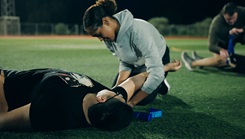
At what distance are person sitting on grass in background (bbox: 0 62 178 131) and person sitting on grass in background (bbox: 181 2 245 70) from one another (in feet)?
14.9

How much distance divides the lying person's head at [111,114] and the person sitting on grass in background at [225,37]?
4603mm

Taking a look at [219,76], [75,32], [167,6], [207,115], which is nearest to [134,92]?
[207,115]

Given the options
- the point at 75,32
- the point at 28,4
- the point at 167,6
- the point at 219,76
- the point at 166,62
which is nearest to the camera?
the point at 166,62

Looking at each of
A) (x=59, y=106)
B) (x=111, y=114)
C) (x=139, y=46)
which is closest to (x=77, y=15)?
(x=139, y=46)

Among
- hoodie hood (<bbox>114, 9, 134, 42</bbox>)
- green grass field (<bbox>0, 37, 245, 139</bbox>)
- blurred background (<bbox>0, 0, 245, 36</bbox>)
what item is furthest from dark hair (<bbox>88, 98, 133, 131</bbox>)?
blurred background (<bbox>0, 0, 245, 36</bbox>)

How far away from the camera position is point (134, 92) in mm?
3393

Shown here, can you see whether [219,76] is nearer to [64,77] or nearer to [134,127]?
[134,127]

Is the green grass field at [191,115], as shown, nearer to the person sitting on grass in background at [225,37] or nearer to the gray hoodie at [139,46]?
the gray hoodie at [139,46]

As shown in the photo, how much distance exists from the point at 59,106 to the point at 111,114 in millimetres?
445

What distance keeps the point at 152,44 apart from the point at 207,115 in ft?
3.28

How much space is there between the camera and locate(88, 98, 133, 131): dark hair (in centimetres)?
225

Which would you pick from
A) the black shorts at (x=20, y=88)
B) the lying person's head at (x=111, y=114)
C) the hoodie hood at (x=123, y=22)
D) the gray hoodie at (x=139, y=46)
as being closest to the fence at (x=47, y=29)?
the gray hoodie at (x=139, y=46)

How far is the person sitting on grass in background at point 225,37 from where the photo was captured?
21.3 ft

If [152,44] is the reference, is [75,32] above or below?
below
